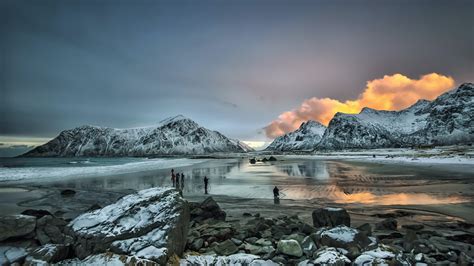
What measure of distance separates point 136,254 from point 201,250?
209 centimetres

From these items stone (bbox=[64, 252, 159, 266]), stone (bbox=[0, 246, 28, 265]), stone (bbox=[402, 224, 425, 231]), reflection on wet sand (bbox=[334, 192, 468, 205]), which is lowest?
reflection on wet sand (bbox=[334, 192, 468, 205])

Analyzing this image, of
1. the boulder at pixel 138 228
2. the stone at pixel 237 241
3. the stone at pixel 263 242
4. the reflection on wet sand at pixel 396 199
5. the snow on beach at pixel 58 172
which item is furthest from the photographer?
the snow on beach at pixel 58 172

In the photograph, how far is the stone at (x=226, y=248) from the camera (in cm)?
790

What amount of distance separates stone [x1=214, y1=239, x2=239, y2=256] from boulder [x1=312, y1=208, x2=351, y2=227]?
428 centimetres

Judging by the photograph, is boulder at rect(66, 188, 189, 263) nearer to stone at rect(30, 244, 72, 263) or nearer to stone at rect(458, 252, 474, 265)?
stone at rect(30, 244, 72, 263)

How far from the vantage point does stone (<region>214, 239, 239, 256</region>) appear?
311 inches

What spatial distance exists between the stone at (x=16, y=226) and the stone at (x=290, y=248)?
717 cm

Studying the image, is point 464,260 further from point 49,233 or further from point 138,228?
point 49,233

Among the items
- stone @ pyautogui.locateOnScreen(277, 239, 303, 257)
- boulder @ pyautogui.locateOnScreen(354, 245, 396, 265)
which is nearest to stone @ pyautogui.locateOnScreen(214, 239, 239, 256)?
stone @ pyautogui.locateOnScreen(277, 239, 303, 257)

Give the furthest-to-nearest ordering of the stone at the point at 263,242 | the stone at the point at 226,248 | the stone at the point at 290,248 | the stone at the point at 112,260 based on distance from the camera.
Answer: the stone at the point at 263,242
the stone at the point at 226,248
the stone at the point at 290,248
the stone at the point at 112,260

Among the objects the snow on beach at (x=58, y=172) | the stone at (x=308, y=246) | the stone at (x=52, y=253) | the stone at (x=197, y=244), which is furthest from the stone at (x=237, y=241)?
the snow on beach at (x=58, y=172)

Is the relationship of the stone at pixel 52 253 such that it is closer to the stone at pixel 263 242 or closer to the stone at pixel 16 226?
the stone at pixel 16 226

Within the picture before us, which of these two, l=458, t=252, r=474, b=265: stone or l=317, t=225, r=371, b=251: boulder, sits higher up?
l=317, t=225, r=371, b=251: boulder

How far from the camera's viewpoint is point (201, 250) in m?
8.11
